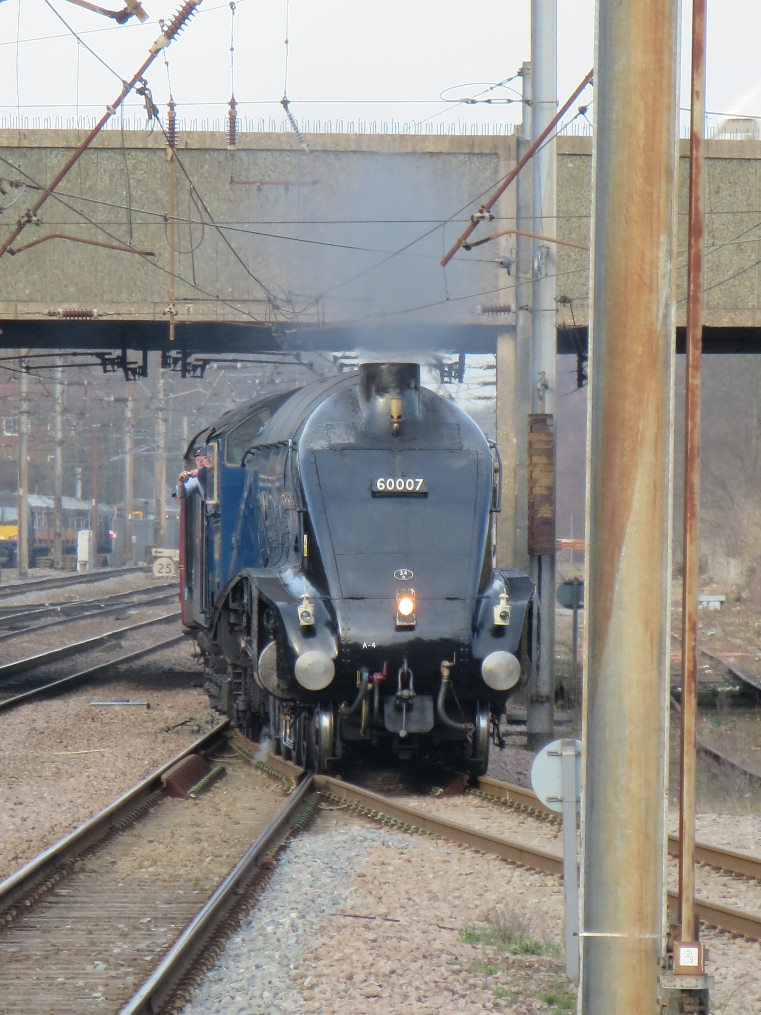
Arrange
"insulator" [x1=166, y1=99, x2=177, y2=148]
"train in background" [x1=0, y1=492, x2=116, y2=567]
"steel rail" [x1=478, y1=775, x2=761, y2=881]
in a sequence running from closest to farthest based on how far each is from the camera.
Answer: "steel rail" [x1=478, y1=775, x2=761, y2=881], "insulator" [x1=166, y1=99, x2=177, y2=148], "train in background" [x1=0, y1=492, x2=116, y2=567]

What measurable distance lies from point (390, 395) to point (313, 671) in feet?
8.76

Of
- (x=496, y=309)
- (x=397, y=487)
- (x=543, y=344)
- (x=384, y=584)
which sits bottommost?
(x=384, y=584)

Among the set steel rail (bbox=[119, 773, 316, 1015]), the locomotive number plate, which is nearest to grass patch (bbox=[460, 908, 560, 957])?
steel rail (bbox=[119, 773, 316, 1015])

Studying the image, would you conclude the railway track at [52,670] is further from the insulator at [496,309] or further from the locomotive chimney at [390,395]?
the insulator at [496,309]

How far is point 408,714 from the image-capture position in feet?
34.8

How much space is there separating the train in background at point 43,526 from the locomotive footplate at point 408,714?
44294 millimetres

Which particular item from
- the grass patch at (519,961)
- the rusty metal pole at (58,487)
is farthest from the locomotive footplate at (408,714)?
the rusty metal pole at (58,487)

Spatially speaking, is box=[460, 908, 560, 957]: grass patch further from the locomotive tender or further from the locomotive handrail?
the locomotive handrail

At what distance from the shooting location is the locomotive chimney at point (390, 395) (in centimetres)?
1130

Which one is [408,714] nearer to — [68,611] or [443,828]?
[443,828]

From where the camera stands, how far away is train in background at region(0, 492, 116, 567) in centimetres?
5347

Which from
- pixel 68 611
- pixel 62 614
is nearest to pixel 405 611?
pixel 62 614

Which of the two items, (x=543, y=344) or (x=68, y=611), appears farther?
(x=68, y=611)

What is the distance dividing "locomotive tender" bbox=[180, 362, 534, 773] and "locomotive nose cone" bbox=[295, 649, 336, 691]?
12 mm
